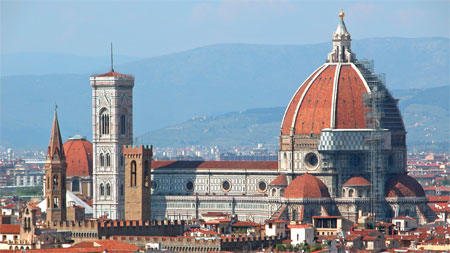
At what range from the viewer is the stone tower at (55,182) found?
126 m

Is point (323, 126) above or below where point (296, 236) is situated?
above

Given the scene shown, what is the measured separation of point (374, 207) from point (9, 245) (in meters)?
56.8

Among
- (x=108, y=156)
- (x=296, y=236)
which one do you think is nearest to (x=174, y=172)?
(x=108, y=156)

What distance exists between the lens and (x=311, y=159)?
16275 cm

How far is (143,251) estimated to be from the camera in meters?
98.5

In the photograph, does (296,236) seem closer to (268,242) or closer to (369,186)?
(268,242)

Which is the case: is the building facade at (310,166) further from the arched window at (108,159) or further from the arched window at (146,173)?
the arched window at (146,173)

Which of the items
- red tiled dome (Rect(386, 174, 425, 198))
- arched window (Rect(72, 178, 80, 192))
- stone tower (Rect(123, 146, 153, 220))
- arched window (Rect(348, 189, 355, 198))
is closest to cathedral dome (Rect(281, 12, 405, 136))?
red tiled dome (Rect(386, 174, 425, 198))

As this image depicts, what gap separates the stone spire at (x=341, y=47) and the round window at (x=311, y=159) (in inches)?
416

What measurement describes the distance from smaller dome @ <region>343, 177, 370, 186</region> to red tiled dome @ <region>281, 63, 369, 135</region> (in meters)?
5.51

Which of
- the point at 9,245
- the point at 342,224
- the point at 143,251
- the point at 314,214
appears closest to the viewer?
the point at 143,251

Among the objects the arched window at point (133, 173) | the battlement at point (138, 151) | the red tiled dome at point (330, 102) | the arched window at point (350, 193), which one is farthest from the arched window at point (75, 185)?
the arched window at point (133, 173)

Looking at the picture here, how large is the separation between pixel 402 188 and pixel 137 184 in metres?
28.2

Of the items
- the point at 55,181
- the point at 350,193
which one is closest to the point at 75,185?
the point at 350,193
